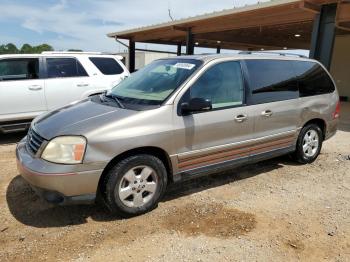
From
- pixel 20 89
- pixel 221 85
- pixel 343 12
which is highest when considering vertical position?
pixel 343 12

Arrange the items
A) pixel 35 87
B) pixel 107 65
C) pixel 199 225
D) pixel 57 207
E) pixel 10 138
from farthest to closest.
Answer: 1. pixel 107 65
2. pixel 10 138
3. pixel 35 87
4. pixel 57 207
5. pixel 199 225

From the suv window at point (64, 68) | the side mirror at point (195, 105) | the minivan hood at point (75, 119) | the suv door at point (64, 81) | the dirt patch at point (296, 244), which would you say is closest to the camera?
the dirt patch at point (296, 244)

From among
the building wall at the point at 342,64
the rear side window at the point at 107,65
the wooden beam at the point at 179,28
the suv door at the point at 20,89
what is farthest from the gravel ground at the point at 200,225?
the building wall at the point at 342,64

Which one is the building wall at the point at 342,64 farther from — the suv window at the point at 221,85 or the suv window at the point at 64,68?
the suv window at the point at 221,85

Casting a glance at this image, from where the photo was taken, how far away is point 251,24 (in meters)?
12.8

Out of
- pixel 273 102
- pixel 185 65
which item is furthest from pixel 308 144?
pixel 185 65

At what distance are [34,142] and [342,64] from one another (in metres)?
17.8

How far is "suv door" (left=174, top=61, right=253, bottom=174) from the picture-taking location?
4.04 m

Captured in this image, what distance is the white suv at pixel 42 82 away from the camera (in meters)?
6.72

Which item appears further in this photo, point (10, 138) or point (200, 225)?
point (10, 138)

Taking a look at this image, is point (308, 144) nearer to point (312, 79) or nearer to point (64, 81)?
point (312, 79)

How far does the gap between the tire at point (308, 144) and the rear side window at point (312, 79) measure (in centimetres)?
58

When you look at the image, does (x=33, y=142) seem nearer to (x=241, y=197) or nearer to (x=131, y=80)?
(x=131, y=80)

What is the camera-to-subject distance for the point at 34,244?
3.25m
